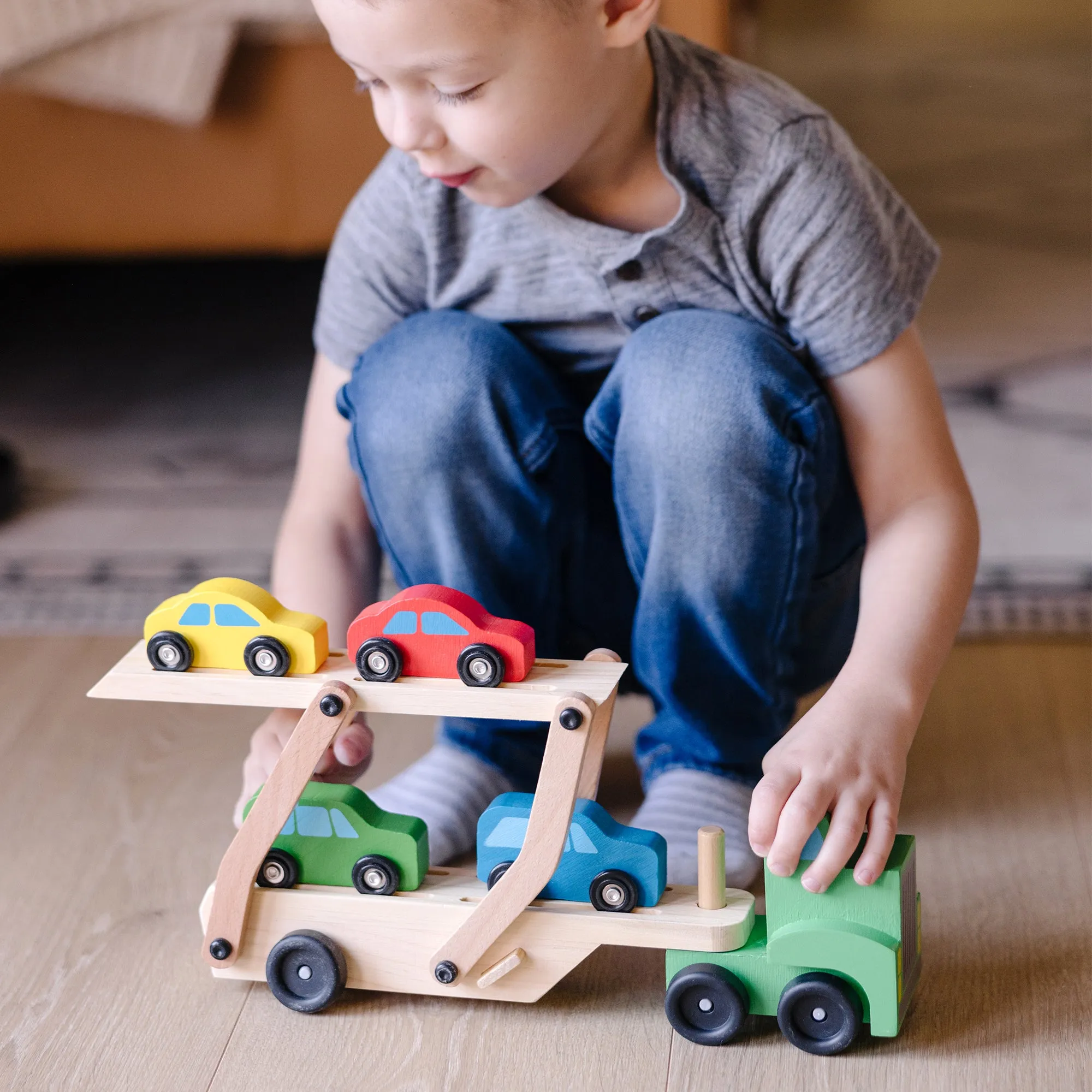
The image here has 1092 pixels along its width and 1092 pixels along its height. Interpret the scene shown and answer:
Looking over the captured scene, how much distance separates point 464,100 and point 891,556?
338mm

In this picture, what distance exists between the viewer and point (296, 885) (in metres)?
0.76

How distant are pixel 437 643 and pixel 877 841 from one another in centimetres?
22

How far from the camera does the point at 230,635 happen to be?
0.71m

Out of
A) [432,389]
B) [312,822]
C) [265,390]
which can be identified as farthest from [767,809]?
[265,390]

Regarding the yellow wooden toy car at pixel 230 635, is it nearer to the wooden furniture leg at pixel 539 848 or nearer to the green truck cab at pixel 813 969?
the wooden furniture leg at pixel 539 848

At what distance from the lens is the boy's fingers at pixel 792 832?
0.68 metres

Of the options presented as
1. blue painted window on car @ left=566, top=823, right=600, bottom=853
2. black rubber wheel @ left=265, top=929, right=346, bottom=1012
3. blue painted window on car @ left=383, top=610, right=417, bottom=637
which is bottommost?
black rubber wheel @ left=265, top=929, right=346, bottom=1012

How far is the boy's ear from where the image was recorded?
0.79m

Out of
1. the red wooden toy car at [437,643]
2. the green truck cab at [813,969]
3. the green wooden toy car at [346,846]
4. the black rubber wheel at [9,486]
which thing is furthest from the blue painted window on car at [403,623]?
the black rubber wheel at [9,486]

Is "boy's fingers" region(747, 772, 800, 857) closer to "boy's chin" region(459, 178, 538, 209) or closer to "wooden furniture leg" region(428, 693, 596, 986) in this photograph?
"wooden furniture leg" region(428, 693, 596, 986)

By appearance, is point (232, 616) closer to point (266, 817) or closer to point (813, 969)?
point (266, 817)

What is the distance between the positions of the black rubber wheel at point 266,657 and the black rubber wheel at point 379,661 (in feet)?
0.11

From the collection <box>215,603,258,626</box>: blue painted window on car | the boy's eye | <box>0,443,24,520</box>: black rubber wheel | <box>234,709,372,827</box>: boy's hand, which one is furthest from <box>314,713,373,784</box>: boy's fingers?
<box>0,443,24,520</box>: black rubber wheel

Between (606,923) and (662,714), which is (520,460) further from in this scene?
(606,923)
